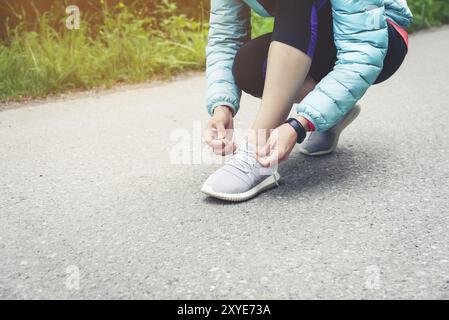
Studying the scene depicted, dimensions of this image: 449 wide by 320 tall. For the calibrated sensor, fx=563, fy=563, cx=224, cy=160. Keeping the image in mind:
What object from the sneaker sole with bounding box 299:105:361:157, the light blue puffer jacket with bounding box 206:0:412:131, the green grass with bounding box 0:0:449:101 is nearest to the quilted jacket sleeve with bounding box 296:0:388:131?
the light blue puffer jacket with bounding box 206:0:412:131

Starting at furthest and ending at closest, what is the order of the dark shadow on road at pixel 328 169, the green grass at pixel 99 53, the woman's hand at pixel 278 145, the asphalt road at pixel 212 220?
the green grass at pixel 99 53
the dark shadow on road at pixel 328 169
the woman's hand at pixel 278 145
the asphalt road at pixel 212 220

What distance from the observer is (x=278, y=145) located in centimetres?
158

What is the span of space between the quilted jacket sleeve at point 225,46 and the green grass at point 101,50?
74.3 inches

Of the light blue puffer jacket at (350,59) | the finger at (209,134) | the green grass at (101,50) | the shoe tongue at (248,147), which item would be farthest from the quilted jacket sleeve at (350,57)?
the green grass at (101,50)

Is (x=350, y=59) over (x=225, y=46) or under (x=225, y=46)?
over

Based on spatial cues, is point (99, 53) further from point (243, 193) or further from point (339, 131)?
point (243, 193)

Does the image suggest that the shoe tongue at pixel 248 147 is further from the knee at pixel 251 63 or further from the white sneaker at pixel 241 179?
the knee at pixel 251 63

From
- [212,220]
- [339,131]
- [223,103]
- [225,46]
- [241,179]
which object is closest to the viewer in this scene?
[212,220]

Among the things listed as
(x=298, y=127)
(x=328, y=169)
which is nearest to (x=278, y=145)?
(x=298, y=127)

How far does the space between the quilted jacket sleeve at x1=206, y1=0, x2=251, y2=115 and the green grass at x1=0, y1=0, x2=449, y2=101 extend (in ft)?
6.19

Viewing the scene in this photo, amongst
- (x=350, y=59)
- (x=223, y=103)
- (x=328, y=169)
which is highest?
(x=350, y=59)

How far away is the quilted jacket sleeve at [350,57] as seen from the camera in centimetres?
161

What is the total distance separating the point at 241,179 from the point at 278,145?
0.18 metres
